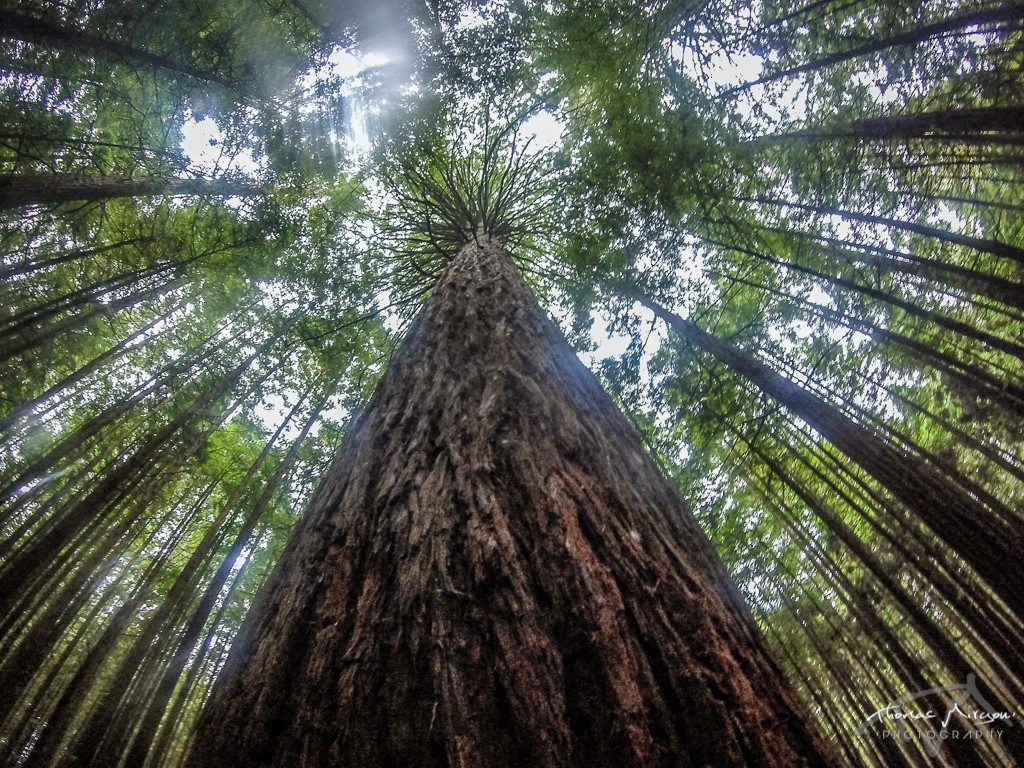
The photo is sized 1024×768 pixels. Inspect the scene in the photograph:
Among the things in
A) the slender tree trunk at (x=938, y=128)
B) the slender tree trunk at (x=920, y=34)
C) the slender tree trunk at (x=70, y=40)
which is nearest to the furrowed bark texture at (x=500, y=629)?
the slender tree trunk at (x=938, y=128)

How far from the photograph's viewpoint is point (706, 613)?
1134 millimetres

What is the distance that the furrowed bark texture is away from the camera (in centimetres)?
85

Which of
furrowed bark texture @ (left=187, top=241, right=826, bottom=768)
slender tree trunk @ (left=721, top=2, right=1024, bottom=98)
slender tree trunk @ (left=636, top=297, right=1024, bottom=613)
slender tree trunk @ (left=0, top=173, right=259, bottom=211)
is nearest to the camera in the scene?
furrowed bark texture @ (left=187, top=241, right=826, bottom=768)

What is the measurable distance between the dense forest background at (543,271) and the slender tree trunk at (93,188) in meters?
0.05

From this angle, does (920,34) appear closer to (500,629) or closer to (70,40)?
(500,629)

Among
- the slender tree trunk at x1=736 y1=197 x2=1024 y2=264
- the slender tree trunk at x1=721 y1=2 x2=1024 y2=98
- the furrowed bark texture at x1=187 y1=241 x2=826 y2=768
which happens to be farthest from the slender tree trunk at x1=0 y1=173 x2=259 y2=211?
the slender tree trunk at x1=736 y1=197 x2=1024 y2=264

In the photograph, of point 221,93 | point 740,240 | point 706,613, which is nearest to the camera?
point 706,613

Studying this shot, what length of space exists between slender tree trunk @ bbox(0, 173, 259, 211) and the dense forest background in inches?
1.8

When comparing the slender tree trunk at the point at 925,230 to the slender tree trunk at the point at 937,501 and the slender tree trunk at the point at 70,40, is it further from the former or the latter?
the slender tree trunk at the point at 70,40

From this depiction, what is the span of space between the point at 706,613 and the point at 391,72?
726 centimetres

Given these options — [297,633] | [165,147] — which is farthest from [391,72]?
[297,633]

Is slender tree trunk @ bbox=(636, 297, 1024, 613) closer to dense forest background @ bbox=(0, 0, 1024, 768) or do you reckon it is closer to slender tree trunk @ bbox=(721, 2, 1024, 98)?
dense forest background @ bbox=(0, 0, 1024, 768)

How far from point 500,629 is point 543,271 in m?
7.69

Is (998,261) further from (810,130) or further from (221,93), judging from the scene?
(221,93)
